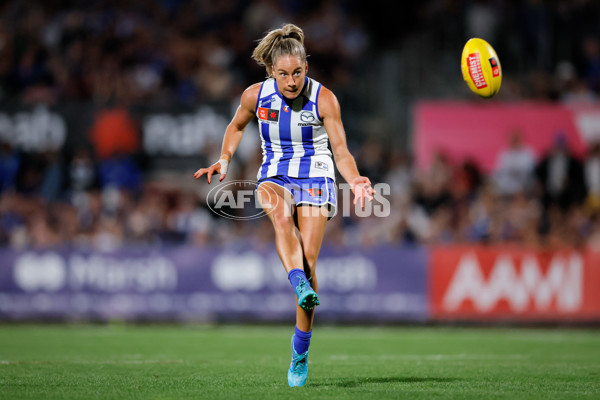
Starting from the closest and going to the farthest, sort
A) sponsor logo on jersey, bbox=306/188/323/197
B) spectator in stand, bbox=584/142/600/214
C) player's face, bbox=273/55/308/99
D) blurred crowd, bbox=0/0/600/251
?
1. player's face, bbox=273/55/308/99
2. sponsor logo on jersey, bbox=306/188/323/197
3. blurred crowd, bbox=0/0/600/251
4. spectator in stand, bbox=584/142/600/214

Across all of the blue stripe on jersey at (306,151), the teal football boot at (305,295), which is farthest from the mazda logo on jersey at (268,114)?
the teal football boot at (305,295)

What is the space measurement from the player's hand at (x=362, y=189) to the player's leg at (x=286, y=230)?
573 mm

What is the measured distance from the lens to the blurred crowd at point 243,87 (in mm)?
13906

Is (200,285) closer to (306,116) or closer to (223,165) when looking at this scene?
(223,165)

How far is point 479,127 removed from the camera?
1468 centimetres

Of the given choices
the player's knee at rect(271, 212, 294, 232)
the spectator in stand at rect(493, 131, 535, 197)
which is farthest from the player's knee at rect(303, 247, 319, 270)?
the spectator in stand at rect(493, 131, 535, 197)

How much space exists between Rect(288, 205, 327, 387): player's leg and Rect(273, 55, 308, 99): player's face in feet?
2.97

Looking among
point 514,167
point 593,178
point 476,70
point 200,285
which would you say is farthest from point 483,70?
point 593,178

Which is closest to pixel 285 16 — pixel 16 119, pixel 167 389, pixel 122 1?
pixel 122 1

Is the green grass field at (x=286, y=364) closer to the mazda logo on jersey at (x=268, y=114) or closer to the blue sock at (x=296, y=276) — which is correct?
the blue sock at (x=296, y=276)

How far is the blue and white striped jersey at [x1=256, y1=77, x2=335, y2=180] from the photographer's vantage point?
639cm

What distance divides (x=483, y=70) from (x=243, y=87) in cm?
913

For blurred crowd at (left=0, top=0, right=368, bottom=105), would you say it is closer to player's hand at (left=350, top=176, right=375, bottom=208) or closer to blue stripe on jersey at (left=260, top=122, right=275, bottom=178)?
blue stripe on jersey at (left=260, top=122, right=275, bottom=178)

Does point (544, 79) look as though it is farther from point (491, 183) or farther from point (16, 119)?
point (16, 119)
